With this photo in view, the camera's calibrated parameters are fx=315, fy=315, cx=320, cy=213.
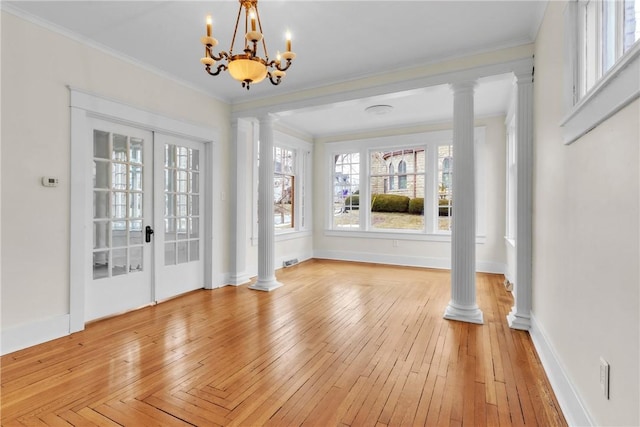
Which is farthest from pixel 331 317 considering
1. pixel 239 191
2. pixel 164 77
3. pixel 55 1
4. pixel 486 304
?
pixel 55 1

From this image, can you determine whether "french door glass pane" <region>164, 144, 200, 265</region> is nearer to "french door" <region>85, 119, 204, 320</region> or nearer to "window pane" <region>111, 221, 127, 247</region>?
"french door" <region>85, 119, 204, 320</region>

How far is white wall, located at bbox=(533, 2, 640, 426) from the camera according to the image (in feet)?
3.74

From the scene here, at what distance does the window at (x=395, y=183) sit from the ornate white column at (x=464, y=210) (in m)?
2.44

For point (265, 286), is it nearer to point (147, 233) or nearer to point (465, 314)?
point (147, 233)

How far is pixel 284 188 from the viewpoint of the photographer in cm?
638

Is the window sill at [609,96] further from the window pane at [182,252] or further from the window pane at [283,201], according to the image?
the window pane at [283,201]

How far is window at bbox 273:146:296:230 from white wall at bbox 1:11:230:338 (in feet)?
10.9

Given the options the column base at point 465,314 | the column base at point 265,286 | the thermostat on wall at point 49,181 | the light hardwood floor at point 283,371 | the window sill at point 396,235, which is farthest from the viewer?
the window sill at point 396,235

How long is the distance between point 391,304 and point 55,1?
13.8 feet

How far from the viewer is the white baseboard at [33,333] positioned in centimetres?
250

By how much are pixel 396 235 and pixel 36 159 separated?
17.5ft

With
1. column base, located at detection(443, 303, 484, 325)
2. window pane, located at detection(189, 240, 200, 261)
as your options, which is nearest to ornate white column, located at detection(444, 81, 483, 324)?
column base, located at detection(443, 303, 484, 325)

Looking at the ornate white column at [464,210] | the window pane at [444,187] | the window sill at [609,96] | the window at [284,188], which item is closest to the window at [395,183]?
the window pane at [444,187]

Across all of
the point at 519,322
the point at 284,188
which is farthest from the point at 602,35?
the point at 284,188
